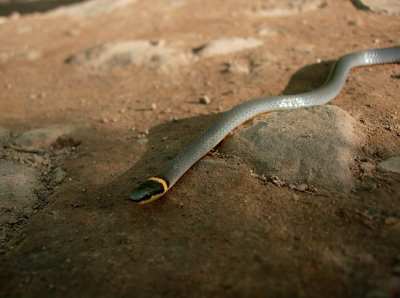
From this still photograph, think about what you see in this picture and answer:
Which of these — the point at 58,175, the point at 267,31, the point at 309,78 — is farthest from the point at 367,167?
the point at 267,31

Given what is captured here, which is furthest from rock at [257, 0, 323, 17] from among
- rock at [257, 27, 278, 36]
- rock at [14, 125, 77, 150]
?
rock at [14, 125, 77, 150]

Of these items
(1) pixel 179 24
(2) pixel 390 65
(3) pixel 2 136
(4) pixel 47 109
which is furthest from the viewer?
(1) pixel 179 24

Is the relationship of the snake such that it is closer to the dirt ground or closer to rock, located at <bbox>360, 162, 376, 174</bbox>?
the dirt ground

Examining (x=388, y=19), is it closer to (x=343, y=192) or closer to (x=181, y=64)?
(x=181, y=64)

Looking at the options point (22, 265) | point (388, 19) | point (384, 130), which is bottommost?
point (22, 265)

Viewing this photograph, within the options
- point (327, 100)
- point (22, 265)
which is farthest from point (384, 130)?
point (22, 265)

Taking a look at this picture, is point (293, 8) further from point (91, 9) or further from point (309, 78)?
point (91, 9)
